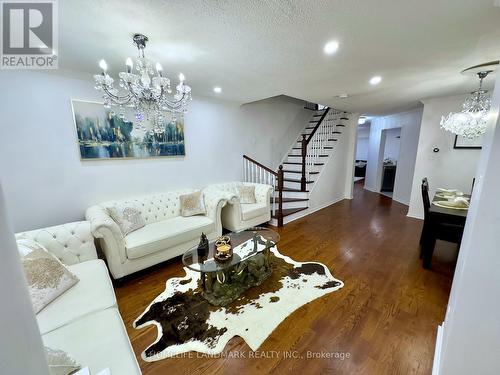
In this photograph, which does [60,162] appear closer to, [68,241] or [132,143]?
[132,143]

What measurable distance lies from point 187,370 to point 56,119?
9.40ft

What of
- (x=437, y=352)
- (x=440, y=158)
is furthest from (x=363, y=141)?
(x=437, y=352)

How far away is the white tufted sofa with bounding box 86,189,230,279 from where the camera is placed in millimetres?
2178

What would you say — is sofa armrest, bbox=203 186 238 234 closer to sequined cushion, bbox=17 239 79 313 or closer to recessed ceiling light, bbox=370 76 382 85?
sequined cushion, bbox=17 239 79 313

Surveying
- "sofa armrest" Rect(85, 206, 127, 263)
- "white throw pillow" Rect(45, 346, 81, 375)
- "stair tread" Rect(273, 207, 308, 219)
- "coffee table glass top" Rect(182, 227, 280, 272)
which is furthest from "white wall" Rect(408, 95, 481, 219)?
"white throw pillow" Rect(45, 346, 81, 375)

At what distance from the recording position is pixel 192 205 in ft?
10.4

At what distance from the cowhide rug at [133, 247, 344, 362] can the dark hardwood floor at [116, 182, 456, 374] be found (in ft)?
0.20

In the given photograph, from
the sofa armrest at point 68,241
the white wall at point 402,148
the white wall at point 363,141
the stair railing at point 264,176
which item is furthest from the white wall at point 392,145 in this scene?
the sofa armrest at point 68,241

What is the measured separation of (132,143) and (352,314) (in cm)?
330

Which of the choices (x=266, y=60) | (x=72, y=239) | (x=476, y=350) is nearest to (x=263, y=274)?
(x=476, y=350)

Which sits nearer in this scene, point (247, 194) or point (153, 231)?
point (153, 231)

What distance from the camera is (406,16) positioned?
1.42 metres

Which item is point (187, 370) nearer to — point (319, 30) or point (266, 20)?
point (266, 20)

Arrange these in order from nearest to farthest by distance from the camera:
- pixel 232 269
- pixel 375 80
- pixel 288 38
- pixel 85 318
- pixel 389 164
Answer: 1. pixel 85 318
2. pixel 288 38
3. pixel 232 269
4. pixel 375 80
5. pixel 389 164
